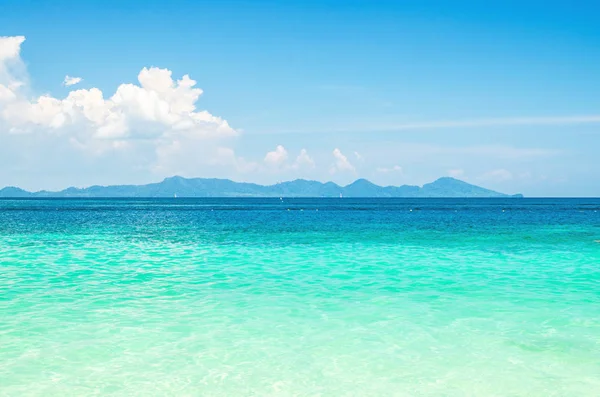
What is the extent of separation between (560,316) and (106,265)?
19007mm

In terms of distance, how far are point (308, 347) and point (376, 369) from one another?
1.84 meters

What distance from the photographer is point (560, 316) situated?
48.9 feet

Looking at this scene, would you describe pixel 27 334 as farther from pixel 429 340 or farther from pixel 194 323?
pixel 429 340

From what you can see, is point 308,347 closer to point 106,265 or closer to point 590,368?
point 590,368

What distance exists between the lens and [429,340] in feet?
40.9

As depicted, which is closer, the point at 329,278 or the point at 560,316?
the point at 560,316

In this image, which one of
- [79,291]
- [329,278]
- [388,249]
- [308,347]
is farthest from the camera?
[388,249]

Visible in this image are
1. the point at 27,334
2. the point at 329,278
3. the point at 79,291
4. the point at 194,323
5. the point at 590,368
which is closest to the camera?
the point at 590,368

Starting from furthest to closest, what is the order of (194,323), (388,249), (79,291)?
1. (388,249)
2. (79,291)
3. (194,323)

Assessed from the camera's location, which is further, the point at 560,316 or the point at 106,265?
the point at 106,265

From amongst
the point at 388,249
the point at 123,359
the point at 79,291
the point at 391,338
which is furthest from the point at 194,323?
the point at 388,249

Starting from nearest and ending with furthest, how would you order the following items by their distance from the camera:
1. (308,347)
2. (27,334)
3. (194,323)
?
1. (308,347)
2. (27,334)
3. (194,323)

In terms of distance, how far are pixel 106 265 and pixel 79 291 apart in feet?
24.2

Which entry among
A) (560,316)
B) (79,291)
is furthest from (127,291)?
(560,316)
